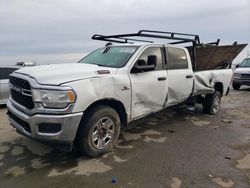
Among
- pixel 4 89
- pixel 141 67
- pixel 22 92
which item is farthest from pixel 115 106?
pixel 4 89

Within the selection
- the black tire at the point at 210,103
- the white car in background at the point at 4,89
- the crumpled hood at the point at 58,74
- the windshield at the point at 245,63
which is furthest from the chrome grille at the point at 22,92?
the windshield at the point at 245,63

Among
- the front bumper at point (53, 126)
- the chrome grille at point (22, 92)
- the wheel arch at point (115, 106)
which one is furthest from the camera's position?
the wheel arch at point (115, 106)

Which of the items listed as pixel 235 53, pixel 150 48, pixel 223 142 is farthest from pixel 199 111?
pixel 150 48

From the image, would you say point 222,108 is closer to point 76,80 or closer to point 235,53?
point 235,53

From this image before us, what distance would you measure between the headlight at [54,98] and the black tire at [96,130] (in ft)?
1.59

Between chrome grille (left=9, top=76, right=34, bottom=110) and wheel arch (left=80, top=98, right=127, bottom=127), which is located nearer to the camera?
chrome grille (left=9, top=76, right=34, bottom=110)

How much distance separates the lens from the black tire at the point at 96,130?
12.7ft

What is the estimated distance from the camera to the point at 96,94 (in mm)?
3887

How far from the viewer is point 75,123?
366 centimetres

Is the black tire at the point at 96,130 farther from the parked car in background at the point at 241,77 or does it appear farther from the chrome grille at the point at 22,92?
the parked car in background at the point at 241,77

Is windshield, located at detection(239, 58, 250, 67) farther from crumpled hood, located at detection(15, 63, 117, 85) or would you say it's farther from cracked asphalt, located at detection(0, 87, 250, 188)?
crumpled hood, located at detection(15, 63, 117, 85)

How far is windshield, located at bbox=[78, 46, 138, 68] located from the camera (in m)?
4.81

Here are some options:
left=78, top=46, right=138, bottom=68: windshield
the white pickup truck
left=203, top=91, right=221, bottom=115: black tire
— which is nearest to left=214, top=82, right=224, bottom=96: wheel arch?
left=203, top=91, right=221, bottom=115: black tire

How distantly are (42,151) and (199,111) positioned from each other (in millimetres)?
4948
